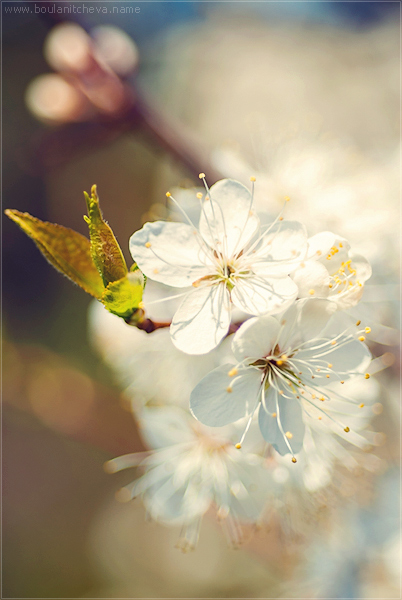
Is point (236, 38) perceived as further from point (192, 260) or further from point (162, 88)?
point (192, 260)

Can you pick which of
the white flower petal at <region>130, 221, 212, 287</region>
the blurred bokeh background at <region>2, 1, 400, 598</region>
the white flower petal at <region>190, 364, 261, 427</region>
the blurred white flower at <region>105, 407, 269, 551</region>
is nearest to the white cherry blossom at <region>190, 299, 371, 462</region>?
the white flower petal at <region>190, 364, 261, 427</region>

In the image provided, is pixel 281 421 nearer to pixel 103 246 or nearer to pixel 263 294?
pixel 263 294

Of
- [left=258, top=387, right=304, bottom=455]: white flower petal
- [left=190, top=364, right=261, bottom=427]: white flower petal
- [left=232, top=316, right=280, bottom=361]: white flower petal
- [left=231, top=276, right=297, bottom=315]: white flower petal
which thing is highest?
[left=231, top=276, right=297, bottom=315]: white flower petal

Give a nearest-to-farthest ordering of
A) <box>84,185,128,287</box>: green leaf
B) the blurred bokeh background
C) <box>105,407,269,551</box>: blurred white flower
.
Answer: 1. <box>84,185,128,287</box>: green leaf
2. <box>105,407,269,551</box>: blurred white flower
3. the blurred bokeh background

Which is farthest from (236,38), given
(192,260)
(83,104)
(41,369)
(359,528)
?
(359,528)

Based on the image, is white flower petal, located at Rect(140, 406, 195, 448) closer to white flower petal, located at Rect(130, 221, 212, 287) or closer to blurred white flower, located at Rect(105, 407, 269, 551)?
→ blurred white flower, located at Rect(105, 407, 269, 551)

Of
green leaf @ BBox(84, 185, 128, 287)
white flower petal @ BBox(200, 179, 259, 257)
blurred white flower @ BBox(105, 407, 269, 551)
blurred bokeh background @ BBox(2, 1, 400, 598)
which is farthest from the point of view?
blurred bokeh background @ BBox(2, 1, 400, 598)

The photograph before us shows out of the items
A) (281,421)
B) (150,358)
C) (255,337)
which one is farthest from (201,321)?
(150,358)
